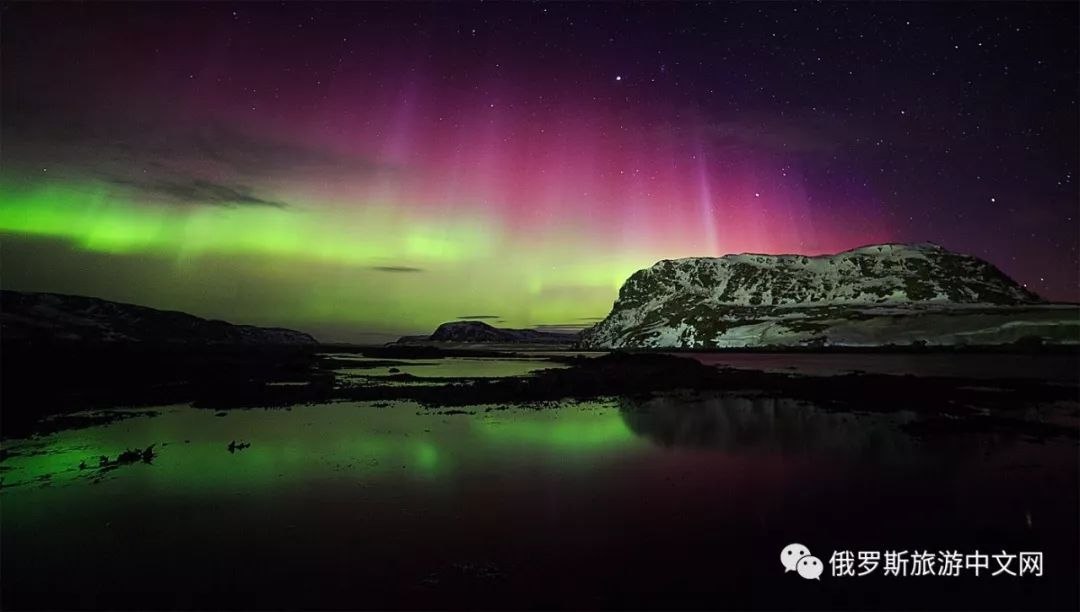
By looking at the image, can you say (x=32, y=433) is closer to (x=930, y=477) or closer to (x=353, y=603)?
(x=353, y=603)

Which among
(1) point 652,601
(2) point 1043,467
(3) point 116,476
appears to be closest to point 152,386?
(3) point 116,476

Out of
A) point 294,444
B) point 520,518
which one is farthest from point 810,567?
point 294,444

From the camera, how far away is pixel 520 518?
16016 millimetres

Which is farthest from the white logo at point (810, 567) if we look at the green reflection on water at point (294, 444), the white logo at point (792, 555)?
the green reflection on water at point (294, 444)

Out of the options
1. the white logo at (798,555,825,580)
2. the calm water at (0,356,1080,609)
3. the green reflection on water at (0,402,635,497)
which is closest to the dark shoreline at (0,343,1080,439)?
the green reflection on water at (0,402,635,497)

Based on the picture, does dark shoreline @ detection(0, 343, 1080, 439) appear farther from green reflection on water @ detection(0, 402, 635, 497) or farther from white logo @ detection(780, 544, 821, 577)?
white logo @ detection(780, 544, 821, 577)

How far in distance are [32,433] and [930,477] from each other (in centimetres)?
4250

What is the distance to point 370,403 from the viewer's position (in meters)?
44.2

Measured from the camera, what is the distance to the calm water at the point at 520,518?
1162cm

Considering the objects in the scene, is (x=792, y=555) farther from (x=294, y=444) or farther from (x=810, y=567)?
(x=294, y=444)

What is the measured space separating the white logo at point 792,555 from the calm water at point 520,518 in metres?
0.39

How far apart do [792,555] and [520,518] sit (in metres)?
7.47

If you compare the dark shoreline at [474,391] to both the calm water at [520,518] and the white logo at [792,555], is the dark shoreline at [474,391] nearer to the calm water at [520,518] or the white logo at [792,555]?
the calm water at [520,518]

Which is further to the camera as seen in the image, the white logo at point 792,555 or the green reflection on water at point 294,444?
the green reflection on water at point 294,444
